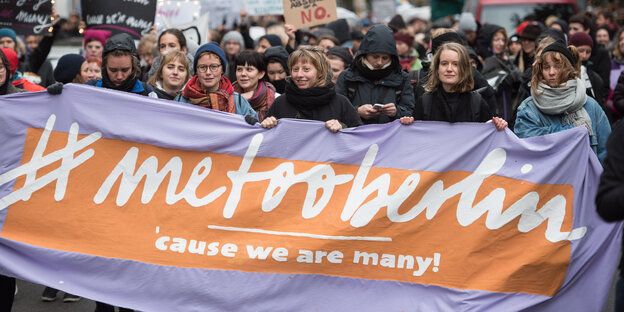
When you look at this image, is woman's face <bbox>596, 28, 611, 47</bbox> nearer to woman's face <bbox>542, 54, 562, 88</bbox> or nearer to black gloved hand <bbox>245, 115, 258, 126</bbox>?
woman's face <bbox>542, 54, 562, 88</bbox>

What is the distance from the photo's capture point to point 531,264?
15.4ft

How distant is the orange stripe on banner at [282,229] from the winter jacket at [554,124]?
672mm

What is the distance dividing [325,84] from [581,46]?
416cm

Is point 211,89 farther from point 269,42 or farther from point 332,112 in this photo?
point 269,42

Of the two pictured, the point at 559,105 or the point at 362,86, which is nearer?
the point at 559,105

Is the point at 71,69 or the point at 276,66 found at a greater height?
the point at 276,66

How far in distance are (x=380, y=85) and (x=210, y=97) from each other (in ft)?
4.42

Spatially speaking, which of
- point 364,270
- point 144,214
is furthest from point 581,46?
point 144,214

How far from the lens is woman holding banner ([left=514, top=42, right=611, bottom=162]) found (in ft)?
17.4

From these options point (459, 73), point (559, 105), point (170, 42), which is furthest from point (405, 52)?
point (459, 73)

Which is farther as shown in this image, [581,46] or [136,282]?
[581,46]

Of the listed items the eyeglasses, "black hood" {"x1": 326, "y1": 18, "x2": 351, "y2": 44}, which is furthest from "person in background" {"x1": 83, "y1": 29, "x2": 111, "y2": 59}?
"black hood" {"x1": 326, "y1": 18, "x2": 351, "y2": 44}

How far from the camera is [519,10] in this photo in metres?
A: 15.9

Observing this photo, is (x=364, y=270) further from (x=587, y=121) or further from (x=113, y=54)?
(x=113, y=54)
